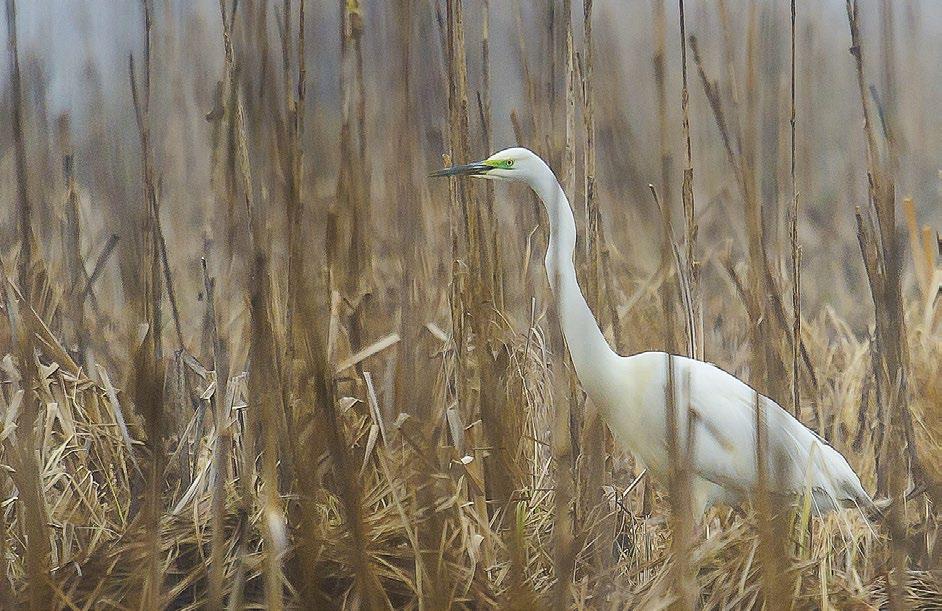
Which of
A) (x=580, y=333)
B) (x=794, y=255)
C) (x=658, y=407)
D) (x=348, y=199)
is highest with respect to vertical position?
(x=348, y=199)

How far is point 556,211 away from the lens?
2.03ft

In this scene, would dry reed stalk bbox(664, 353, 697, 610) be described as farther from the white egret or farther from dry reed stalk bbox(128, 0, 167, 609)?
the white egret

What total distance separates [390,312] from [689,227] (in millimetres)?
543

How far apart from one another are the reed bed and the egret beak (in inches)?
0.8

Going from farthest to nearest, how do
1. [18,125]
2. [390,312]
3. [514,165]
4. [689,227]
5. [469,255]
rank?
[390,312] < [514,165] < [689,227] < [469,255] < [18,125]

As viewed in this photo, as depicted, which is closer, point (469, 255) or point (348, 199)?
point (348, 199)

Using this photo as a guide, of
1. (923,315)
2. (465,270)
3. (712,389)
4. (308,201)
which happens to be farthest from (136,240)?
(923,315)

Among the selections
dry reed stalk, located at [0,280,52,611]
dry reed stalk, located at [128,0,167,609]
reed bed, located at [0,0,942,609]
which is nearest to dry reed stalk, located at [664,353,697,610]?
reed bed, located at [0,0,942,609]

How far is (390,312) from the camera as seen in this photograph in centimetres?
159

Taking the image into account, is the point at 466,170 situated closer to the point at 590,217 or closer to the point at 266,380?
the point at 590,217

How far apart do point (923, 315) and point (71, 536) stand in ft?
5.30

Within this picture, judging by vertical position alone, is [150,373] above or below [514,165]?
below

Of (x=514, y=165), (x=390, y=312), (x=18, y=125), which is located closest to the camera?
(x=18, y=125)

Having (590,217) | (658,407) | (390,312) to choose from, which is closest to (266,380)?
(590,217)
